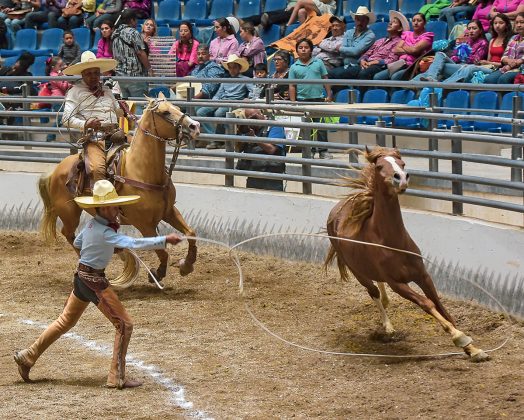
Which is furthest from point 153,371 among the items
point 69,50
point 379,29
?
point 69,50

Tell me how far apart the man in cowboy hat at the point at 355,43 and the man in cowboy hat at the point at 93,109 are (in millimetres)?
4837

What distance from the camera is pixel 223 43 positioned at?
16.4 m

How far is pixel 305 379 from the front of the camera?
316 inches

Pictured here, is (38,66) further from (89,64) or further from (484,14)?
(89,64)

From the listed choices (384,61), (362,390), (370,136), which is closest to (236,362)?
(362,390)

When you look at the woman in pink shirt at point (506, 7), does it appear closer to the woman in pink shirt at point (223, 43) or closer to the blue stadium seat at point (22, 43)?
the woman in pink shirt at point (223, 43)

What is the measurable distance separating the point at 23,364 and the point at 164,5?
45.0 ft

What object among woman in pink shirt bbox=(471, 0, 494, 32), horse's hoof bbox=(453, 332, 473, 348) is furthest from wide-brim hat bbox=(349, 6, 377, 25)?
horse's hoof bbox=(453, 332, 473, 348)

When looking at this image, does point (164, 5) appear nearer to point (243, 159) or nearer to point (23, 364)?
point (243, 159)

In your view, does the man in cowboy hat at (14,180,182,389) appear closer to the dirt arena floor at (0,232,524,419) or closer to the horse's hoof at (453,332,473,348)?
the dirt arena floor at (0,232,524,419)

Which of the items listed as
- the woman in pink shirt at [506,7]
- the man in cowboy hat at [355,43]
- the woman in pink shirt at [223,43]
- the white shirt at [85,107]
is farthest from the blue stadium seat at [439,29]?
the white shirt at [85,107]

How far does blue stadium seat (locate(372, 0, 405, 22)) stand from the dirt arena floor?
655 centimetres

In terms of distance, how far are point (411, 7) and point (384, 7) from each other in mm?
594

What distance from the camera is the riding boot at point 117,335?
7855mm
